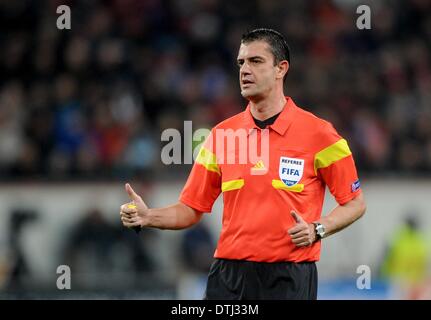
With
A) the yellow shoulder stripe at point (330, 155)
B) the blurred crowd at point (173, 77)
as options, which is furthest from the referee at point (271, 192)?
the blurred crowd at point (173, 77)

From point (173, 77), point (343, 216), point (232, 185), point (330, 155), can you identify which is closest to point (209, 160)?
point (232, 185)

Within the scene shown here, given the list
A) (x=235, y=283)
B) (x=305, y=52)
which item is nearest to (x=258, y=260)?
(x=235, y=283)

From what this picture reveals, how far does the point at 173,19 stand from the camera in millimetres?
14602

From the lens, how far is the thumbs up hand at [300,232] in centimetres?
568

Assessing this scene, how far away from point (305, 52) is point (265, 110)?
7914 mm

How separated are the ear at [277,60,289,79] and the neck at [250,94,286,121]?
0.12m

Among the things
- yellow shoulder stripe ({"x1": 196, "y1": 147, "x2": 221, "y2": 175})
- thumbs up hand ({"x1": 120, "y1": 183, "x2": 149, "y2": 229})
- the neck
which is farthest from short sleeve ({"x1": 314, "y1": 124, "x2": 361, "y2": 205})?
thumbs up hand ({"x1": 120, "y1": 183, "x2": 149, "y2": 229})

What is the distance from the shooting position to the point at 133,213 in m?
5.98

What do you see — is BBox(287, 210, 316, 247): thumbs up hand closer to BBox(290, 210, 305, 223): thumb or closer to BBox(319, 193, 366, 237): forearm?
BBox(290, 210, 305, 223): thumb

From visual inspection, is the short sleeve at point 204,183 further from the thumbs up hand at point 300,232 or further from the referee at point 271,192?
the thumbs up hand at point 300,232

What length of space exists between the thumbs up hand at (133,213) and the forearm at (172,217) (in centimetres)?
4

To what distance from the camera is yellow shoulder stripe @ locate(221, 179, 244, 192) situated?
236 inches

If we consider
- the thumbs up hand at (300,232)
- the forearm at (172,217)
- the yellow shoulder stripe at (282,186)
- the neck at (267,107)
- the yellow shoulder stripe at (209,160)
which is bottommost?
the thumbs up hand at (300,232)
